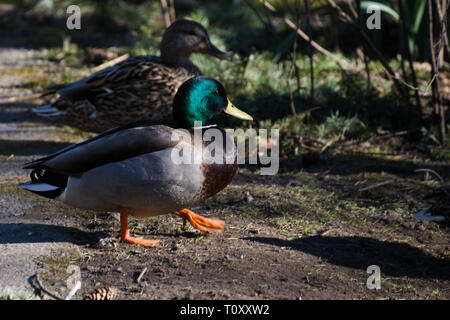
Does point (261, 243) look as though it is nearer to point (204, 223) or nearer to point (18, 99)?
point (204, 223)

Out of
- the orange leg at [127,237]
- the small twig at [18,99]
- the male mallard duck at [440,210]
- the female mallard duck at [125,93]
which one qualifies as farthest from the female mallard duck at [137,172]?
the small twig at [18,99]

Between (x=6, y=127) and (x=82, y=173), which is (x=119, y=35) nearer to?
(x=6, y=127)

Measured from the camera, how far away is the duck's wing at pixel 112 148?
328 cm

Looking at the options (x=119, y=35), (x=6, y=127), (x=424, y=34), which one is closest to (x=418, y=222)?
(x=424, y=34)

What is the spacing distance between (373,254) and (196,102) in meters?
1.35

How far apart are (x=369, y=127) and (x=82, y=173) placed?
3.20m

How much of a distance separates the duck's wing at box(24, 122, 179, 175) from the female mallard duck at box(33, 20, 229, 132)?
4.71 ft

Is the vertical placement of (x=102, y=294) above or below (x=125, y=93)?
below

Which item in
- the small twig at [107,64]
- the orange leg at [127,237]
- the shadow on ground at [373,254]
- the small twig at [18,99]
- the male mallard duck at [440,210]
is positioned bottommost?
the shadow on ground at [373,254]

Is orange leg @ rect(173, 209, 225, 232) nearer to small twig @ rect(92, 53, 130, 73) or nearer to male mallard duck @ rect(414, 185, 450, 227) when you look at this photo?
male mallard duck @ rect(414, 185, 450, 227)

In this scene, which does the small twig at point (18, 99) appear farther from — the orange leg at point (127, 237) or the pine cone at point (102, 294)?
the pine cone at point (102, 294)

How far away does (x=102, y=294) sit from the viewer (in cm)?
277

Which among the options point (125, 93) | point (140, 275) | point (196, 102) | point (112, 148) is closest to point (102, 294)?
point (140, 275)

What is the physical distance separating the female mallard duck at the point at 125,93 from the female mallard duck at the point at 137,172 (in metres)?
1.37
